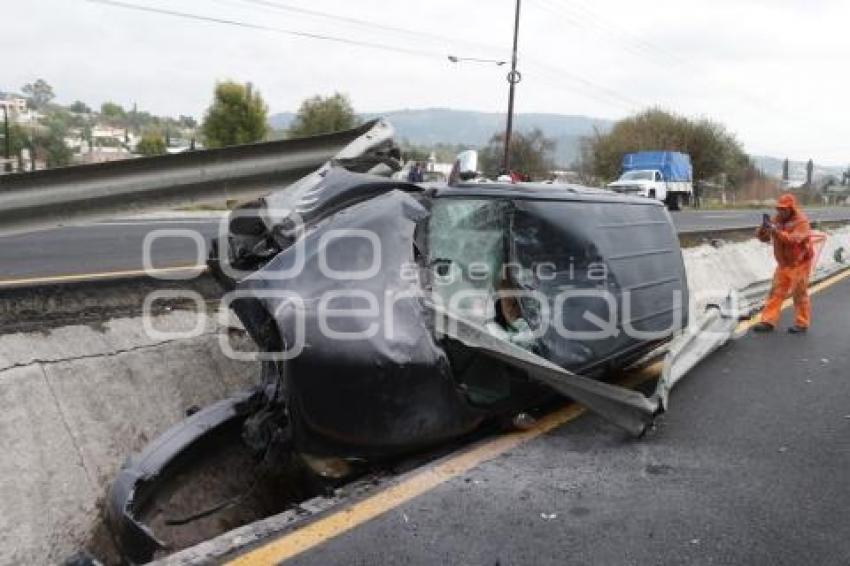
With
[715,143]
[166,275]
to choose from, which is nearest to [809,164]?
[715,143]

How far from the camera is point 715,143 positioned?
5766 centimetres

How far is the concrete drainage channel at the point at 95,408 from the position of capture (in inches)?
143

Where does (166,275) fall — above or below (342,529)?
above

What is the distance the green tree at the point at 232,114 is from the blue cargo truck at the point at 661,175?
17608 mm

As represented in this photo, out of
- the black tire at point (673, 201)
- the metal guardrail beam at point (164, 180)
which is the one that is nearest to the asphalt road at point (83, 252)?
the metal guardrail beam at point (164, 180)

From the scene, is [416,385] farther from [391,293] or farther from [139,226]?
[139,226]

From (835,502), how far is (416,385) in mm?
2132

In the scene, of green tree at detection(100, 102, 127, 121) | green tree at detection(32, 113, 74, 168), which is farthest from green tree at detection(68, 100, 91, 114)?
green tree at detection(32, 113, 74, 168)

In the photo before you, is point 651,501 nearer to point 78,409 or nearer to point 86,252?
point 78,409

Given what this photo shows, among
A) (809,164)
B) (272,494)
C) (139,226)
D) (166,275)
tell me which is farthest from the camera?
(809,164)

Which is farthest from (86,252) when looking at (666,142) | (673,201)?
(666,142)

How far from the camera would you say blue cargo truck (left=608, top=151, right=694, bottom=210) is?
3675 centimetres

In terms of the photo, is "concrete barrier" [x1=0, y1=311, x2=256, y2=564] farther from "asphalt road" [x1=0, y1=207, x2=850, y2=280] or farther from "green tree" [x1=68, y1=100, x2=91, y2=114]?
"green tree" [x1=68, y1=100, x2=91, y2=114]

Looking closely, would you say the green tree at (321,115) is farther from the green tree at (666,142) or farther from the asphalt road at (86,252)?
the asphalt road at (86,252)
